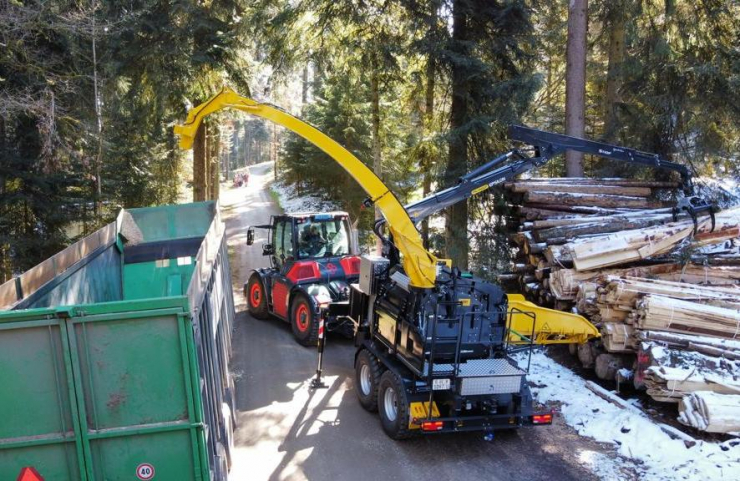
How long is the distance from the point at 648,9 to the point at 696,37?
154 centimetres

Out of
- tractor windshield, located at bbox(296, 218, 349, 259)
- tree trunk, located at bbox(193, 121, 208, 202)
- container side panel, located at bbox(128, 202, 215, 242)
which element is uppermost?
tree trunk, located at bbox(193, 121, 208, 202)

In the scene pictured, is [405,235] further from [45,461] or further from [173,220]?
[173,220]

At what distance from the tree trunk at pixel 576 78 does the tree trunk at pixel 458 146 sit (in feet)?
7.86

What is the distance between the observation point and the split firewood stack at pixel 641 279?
7.74 m

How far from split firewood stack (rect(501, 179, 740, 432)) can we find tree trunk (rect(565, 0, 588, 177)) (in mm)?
1561

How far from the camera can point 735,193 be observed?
13922mm

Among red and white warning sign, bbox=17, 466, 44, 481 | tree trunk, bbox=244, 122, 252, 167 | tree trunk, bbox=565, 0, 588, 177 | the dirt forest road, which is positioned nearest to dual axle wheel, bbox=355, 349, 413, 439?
the dirt forest road

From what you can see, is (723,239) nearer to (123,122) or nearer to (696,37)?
(696,37)

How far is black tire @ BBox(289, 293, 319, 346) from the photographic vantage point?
36.5 feet

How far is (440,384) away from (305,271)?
528 cm

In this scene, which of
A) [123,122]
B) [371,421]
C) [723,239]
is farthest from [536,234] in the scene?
[123,122]

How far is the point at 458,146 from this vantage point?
13.8 meters

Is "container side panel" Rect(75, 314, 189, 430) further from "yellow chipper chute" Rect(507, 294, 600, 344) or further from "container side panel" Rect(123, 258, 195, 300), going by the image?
"container side panel" Rect(123, 258, 195, 300)

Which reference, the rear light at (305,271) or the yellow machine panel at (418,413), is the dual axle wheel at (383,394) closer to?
the yellow machine panel at (418,413)
